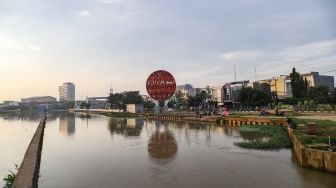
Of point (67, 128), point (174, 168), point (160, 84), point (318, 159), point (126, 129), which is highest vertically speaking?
point (160, 84)

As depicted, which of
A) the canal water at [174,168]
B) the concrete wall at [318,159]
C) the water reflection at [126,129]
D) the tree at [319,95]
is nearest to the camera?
the concrete wall at [318,159]

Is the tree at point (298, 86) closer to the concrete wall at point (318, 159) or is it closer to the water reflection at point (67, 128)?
the water reflection at point (67, 128)

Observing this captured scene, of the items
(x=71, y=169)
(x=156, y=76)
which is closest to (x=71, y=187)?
(x=71, y=169)

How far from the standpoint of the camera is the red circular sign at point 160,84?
3366 inches

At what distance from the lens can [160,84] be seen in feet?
282

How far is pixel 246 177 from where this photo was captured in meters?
22.6

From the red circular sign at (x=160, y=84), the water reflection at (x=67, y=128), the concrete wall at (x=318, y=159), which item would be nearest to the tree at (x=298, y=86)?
the red circular sign at (x=160, y=84)

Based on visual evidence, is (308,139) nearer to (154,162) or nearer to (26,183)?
(154,162)

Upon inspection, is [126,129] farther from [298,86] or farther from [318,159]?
[298,86]

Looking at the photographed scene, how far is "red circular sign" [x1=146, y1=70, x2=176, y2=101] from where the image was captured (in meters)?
85.5

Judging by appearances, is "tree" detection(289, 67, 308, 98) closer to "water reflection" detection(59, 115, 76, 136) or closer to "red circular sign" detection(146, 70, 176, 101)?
"red circular sign" detection(146, 70, 176, 101)

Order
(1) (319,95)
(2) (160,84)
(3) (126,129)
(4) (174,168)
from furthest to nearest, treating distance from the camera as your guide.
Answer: (1) (319,95), (2) (160,84), (3) (126,129), (4) (174,168)

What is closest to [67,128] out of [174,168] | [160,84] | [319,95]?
[160,84]

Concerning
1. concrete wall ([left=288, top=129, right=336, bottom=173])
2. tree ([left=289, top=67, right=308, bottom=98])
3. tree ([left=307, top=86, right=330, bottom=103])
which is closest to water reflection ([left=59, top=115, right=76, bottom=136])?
concrete wall ([left=288, top=129, right=336, bottom=173])
